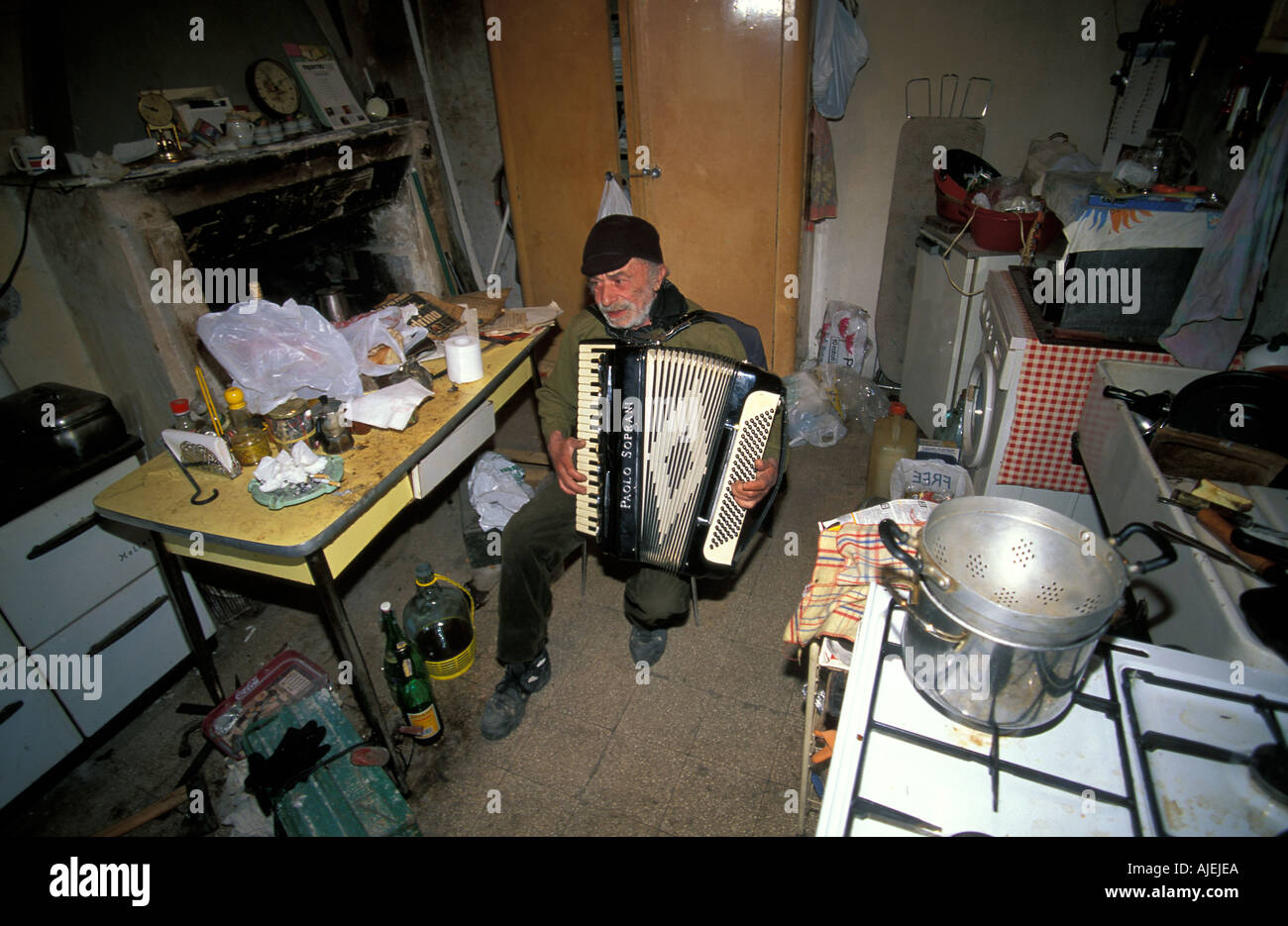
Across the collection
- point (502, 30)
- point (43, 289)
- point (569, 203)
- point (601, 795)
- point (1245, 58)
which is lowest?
point (601, 795)

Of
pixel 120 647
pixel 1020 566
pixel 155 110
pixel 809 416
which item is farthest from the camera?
pixel 809 416

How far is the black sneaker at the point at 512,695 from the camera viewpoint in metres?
2.15

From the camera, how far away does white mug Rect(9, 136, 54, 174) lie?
2.04 metres

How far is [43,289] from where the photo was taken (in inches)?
90.6

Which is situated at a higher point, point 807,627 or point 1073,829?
point 1073,829

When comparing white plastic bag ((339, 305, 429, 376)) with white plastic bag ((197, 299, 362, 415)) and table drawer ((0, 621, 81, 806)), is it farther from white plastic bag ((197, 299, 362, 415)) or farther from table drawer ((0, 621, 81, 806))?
table drawer ((0, 621, 81, 806))

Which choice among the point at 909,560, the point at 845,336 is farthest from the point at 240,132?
the point at 845,336

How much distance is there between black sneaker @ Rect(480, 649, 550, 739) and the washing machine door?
1.98 metres

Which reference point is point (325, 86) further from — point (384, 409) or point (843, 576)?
point (843, 576)

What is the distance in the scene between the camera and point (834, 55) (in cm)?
338

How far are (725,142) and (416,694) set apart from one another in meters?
2.91
